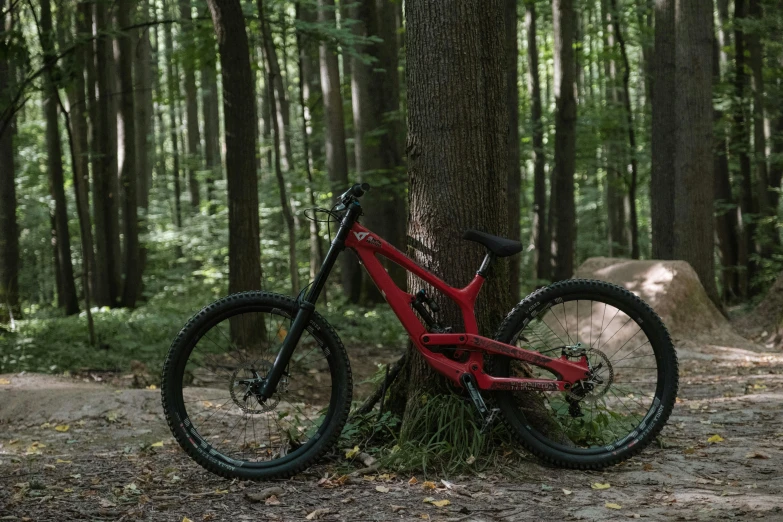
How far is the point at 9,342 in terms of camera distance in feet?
34.8

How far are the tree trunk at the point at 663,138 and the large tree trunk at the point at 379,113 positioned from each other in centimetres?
426

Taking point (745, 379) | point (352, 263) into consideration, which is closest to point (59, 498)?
point (745, 379)

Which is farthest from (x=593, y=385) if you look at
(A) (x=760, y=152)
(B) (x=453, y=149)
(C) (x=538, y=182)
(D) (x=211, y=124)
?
(D) (x=211, y=124)

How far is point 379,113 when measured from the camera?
579 inches

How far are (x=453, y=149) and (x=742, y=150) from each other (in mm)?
13904

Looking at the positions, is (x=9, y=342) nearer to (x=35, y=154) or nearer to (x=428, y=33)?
(x=428, y=33)

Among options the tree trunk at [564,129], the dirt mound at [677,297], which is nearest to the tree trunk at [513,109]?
the dirt mound at [677,297]

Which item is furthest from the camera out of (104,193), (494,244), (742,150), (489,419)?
(104,193)

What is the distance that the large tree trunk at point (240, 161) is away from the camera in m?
9.67

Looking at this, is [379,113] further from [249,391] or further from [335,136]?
[249,391]

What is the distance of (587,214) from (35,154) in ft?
65.6

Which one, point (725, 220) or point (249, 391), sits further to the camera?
point (725, 220)

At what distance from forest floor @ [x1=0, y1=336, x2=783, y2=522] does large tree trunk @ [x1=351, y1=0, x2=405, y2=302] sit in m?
9.26

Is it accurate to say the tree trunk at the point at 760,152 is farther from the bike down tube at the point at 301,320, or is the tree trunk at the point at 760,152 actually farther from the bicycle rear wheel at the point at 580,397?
the bike down tube at the point at 301,320
